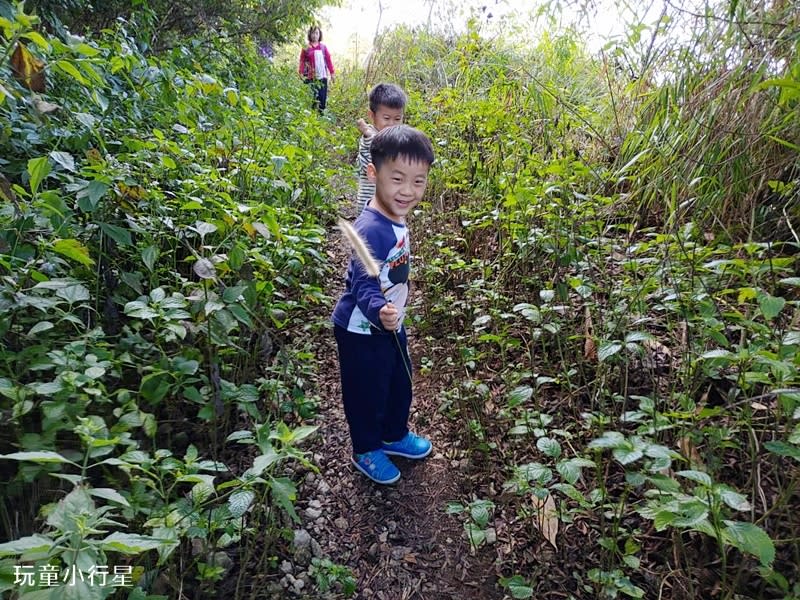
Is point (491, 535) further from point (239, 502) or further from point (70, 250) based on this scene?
point (70, 250)

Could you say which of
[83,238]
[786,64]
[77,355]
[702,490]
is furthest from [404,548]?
[786,64]

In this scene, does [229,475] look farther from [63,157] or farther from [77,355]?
[63,157]

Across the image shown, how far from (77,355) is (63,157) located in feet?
2.74

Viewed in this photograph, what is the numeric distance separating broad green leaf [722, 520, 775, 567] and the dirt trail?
892 mm

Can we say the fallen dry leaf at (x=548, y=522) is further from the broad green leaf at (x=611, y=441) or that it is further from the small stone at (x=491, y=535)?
the broad green leaf at (x=611, y=441)

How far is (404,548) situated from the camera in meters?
1.97

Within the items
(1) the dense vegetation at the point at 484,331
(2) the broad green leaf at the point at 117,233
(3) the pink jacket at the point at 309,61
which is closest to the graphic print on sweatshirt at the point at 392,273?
(1) the dense vegetation at the point at 484,331

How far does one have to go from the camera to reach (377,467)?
224 cm

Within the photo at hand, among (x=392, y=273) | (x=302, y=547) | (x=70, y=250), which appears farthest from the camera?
(x=392, y=273)

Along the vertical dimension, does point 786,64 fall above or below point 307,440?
above

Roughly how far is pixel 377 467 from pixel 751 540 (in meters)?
1.45

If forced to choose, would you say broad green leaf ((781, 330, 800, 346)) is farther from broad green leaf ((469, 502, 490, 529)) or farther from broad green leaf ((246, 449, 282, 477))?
broad green leaf ((246, 449, 282, 477))

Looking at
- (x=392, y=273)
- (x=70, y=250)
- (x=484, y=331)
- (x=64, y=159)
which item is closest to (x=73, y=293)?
(x=70, y=250)

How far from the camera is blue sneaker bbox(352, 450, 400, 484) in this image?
7.30 ft
